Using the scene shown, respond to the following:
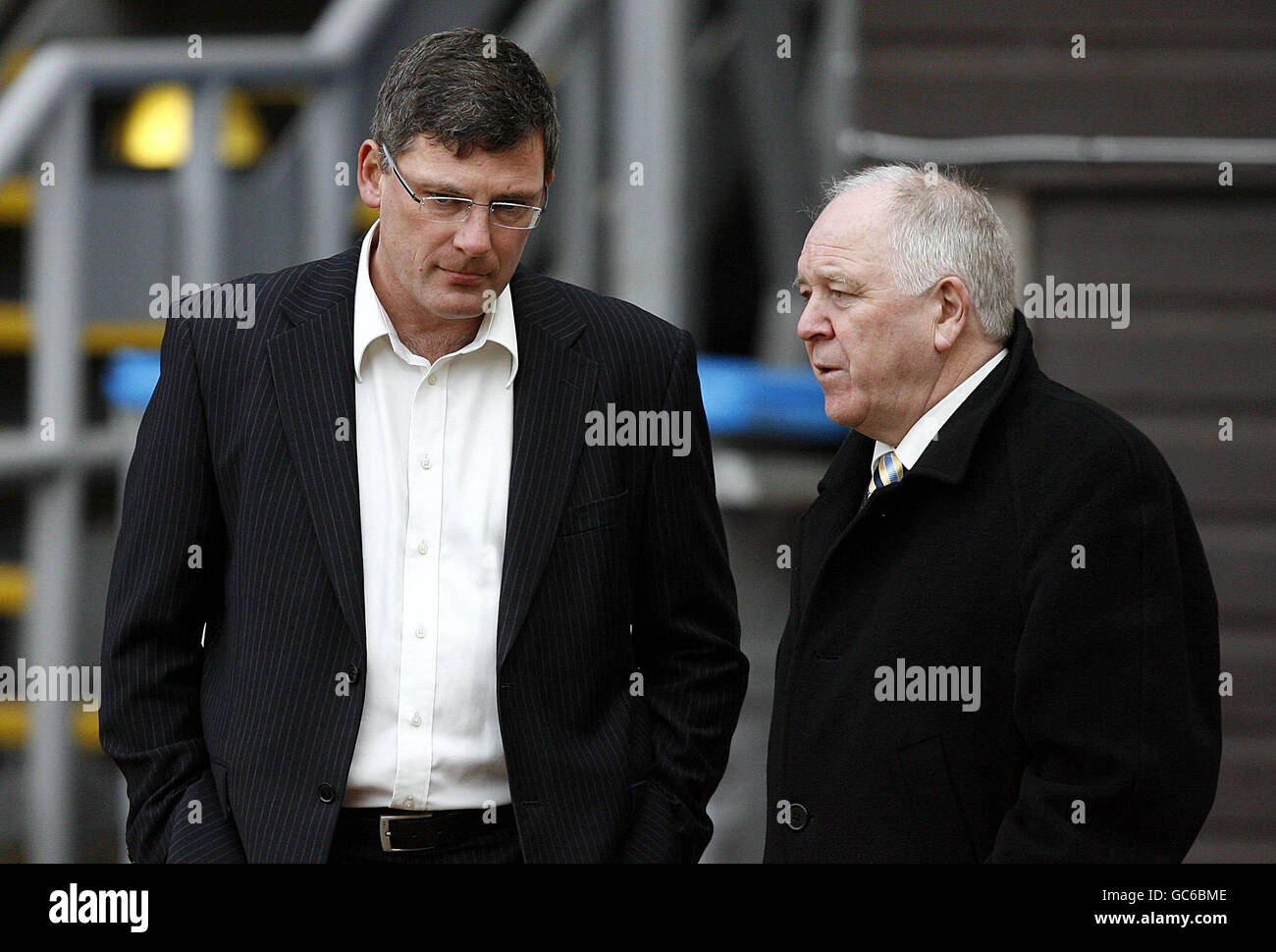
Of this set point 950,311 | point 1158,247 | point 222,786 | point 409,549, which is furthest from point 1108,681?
point 1158,247

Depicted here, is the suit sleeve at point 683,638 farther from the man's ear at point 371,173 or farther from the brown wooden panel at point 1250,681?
the brown wooden panel at point 1250,681

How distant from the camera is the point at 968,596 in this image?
2.34m

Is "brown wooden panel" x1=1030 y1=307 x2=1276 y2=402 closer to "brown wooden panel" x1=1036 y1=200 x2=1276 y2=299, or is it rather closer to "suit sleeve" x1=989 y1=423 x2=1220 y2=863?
"brown wooden panel" x1=1036 y1=200 x2=1276 y2=299

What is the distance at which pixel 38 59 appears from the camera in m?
5.14

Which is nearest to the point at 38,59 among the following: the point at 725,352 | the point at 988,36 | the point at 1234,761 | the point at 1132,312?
the point at 725,352

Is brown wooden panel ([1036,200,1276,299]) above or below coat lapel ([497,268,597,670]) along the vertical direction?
above

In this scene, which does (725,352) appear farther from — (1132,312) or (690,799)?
(690,799)

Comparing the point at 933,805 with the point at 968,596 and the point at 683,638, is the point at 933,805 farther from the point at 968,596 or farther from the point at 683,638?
the point at 683,638

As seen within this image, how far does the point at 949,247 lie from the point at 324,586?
1.01 m

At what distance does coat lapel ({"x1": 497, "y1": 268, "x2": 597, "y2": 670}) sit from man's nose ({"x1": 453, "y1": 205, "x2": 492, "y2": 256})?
21 cm

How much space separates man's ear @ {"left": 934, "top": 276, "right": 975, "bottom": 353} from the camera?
242cm

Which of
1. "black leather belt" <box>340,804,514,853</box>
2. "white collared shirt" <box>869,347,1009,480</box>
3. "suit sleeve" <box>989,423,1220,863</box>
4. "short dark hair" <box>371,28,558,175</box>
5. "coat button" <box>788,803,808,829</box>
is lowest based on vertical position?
"coat button" <box>788,803,808,829</box>

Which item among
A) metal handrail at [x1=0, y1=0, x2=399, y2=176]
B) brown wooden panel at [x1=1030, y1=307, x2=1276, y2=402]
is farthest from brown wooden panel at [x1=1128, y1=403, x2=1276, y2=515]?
metal handrail at [x1=0, y1=0, x2=399, y2=176]
